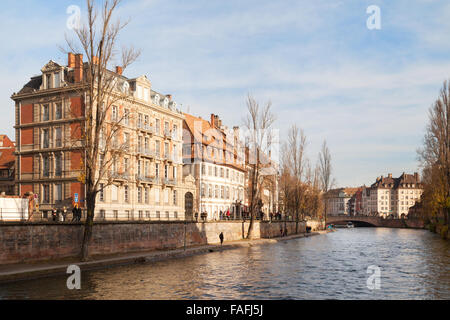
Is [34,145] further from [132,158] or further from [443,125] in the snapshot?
[443,125]

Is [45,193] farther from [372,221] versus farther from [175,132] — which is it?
[372,221]

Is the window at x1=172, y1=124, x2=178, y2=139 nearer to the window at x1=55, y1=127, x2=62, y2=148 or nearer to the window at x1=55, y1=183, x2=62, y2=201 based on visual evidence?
the window at x1=55, y1=127, x2=62, y2=148

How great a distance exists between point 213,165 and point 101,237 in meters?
41.8

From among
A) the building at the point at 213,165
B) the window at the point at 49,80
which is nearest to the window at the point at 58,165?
the window at the point at 49,80

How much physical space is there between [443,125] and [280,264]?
113 ft

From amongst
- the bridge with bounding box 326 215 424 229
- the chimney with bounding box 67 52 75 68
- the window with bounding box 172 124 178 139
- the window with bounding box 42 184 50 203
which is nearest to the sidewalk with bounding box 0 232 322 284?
the window with bounding box 42 184 50 203

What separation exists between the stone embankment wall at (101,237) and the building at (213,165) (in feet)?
57.8

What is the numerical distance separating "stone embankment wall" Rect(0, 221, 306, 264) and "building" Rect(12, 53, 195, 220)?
3880 mm

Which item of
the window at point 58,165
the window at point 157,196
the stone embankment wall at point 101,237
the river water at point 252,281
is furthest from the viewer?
the window at point 157,196

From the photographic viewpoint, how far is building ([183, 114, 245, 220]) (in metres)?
76.2

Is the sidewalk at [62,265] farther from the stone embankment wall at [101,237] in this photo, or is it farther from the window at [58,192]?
the window at [58,192]

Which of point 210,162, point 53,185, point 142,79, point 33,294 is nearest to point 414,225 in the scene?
point 210,162

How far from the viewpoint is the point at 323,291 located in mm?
24969

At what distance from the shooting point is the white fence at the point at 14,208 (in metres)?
38.3
